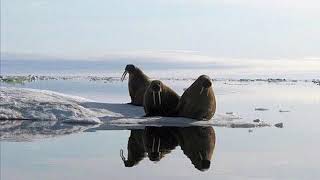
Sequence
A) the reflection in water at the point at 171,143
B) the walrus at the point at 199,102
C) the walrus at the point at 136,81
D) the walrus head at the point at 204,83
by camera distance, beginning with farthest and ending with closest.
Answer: the walrus at the point at 136,81 → the walrus at the point at 199,102 → the walrus head at the point at 204,83 → the reflection in water at the point at 171,143

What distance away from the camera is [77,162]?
12.0 m

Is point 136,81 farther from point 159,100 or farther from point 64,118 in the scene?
point 64,118

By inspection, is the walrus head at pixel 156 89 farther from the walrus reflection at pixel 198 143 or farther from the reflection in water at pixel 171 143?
the walrus reflection at pixel 198 143

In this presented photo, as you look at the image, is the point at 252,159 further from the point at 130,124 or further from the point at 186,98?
the point at 186,98

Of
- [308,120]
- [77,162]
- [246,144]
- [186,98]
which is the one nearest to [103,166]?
[77,162]

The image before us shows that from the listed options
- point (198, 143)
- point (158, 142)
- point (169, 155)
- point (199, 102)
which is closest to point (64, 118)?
point (199, 102)

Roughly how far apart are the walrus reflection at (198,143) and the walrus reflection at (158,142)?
20 cm

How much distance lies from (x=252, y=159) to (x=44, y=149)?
4009mm

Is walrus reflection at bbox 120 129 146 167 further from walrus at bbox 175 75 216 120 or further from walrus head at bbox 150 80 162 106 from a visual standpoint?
walrus head at bbox 150 80 162 106

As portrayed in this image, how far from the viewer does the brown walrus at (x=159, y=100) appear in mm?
20938

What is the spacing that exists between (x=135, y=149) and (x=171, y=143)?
1236 millimetres

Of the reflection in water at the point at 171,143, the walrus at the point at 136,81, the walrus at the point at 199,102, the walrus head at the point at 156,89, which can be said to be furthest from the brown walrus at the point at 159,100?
the walrus at the point at 136,81

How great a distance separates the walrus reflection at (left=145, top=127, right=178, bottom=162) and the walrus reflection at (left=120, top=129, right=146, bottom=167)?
0.12 m

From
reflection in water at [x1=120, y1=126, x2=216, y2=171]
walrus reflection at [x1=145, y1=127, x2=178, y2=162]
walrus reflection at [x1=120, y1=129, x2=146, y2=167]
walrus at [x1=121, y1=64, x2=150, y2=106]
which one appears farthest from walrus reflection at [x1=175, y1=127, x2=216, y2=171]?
walrus at [x1=121, y1=64, x2=150, y2=106]
